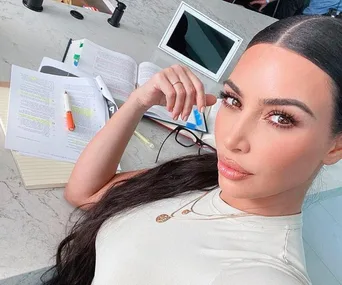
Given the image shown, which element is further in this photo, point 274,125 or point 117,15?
point 117,15

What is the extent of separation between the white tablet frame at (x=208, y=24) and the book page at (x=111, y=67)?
0.65 ft

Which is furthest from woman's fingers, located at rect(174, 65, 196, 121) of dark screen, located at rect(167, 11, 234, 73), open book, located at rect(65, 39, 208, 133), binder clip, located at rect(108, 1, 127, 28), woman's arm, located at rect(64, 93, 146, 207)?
binder clip, located at rect(108, 1, 127, 28)

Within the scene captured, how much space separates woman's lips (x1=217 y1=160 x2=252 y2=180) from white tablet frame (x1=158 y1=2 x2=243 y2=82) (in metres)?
0.90

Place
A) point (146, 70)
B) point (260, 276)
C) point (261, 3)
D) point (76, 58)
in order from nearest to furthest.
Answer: point (260, 276)
point (76, 58)
point (146, 70)
point (261, 3)

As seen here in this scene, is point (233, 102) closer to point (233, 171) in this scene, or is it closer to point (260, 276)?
point (233, 171)

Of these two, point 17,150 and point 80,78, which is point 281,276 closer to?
point 17,150

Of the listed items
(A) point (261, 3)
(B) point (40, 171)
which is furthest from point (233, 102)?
(A) point (261, 3)

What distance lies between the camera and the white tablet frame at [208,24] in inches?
60.8

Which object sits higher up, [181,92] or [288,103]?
[288,103]

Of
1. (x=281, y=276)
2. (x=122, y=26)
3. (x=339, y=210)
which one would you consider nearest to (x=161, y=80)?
(x=281, y=276)

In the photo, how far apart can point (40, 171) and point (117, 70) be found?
1.69 ft

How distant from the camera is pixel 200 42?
158cm

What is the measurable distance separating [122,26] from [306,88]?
44.5 inches

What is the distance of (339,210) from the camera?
2.15m
